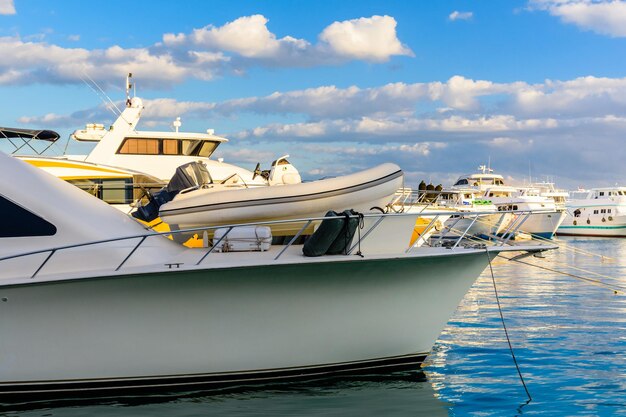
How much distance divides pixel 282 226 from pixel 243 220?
19.7 inches

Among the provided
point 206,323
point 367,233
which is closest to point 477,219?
point 367,233

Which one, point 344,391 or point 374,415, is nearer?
point 374,415

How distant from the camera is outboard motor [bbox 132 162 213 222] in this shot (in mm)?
9188

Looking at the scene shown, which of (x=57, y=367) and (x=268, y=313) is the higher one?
(x=268, y=313)

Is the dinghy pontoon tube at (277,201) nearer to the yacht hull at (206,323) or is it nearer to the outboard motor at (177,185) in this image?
the yacht hull at (206,323)

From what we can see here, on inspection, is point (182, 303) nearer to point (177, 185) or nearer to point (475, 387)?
point (177, 185)

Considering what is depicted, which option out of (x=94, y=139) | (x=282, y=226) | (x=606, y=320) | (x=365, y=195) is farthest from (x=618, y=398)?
(x=94, y=139)

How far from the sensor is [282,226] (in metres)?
8.09

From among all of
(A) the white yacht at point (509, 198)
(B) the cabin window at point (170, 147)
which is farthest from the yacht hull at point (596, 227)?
(B) the cabin window at point (170, 147)

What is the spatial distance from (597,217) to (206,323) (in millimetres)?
62886

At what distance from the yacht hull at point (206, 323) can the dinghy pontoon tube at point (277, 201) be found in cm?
87

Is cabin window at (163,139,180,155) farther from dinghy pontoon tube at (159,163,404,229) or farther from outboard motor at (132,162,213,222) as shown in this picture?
dinghy pontoon tube at (159,163,404,229)

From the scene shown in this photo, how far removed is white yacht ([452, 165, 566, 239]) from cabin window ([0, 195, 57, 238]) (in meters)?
43.9

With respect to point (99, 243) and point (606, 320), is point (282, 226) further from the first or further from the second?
point (606, 320)
